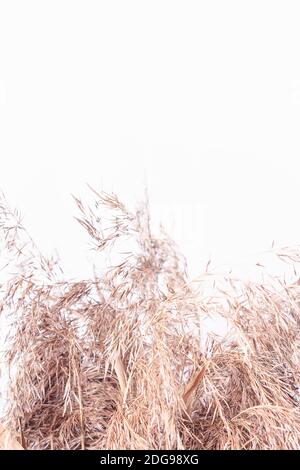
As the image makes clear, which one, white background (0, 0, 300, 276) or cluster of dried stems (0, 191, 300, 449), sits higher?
white background (0, 0, 300, 276)

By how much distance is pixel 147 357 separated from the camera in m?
1.96

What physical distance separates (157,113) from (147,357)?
1.04 metres

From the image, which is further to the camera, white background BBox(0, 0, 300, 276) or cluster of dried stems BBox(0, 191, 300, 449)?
white background BBox(0, 0, 300, 276)

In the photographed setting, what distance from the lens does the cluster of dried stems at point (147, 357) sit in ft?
6.01

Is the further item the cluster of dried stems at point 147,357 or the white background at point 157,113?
the white background at point 157,113

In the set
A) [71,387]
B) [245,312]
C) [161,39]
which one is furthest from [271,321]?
[161,39]

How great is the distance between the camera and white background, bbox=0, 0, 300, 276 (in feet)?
8.41

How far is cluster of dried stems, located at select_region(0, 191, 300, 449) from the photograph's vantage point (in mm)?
1831

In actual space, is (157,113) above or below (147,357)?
above

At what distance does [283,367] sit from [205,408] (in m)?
0.25

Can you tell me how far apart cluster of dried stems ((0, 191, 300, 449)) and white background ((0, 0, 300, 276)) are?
54 centimetres

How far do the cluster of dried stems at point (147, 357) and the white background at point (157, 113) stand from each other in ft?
1.76

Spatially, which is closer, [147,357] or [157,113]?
[147,357]
